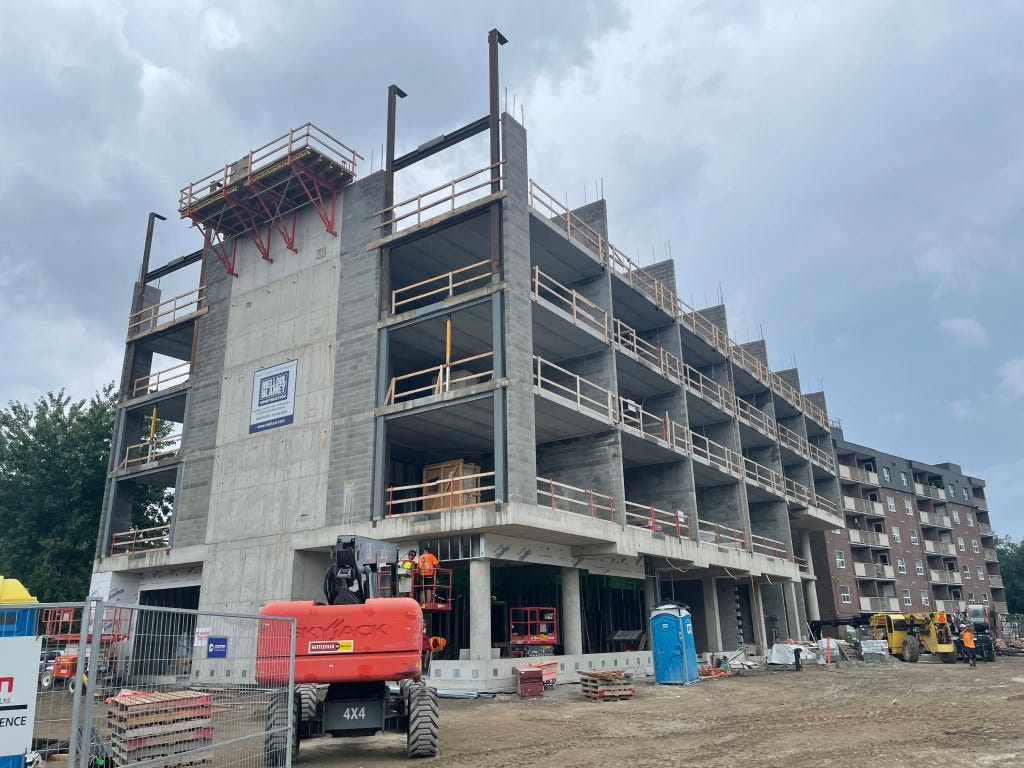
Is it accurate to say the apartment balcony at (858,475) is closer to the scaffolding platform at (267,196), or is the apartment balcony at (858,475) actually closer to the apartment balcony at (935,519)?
the apartment balcony at (935,519)

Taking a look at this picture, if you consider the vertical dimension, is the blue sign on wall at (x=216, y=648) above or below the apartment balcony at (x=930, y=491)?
below

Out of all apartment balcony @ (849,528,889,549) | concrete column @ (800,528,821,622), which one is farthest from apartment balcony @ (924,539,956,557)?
concrete column @ (800,528,821,622)

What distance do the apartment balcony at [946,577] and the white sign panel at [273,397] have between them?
6531 cm

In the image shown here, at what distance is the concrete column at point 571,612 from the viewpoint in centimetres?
2403

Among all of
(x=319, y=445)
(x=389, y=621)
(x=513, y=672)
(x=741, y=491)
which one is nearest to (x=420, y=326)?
(x=319, y=445)

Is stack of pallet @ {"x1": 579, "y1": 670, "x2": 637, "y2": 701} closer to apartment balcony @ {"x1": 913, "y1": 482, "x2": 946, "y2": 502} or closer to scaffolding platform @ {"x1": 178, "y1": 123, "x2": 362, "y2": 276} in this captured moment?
scaffolding platform @ {"x1": 178, "y1": 123, "x2": 362, "y2": 276}

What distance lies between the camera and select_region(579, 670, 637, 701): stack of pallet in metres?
19.4

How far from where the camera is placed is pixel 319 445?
25344 millimetres

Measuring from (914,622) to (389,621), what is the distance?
32.4 meters

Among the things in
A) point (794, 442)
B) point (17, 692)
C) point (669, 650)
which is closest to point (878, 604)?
point (794, 442)

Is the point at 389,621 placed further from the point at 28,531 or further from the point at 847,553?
the point at 847,553

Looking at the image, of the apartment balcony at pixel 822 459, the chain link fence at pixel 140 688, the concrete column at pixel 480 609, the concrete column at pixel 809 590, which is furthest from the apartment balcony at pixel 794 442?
the chain link fence at pixel 140 688

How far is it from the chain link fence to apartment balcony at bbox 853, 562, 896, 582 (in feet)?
206

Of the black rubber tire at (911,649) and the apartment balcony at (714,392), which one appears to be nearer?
the black rubber tire at (911,649)
